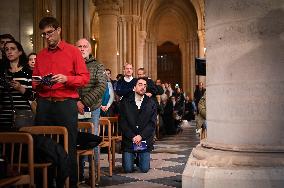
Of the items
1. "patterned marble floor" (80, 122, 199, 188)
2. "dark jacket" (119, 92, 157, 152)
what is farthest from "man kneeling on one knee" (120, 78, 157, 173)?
"patterned marble floor" (80, 122, 199, 188)

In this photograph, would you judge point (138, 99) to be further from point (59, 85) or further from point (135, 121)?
point (59, 85)

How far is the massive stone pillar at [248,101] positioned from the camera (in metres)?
4.20

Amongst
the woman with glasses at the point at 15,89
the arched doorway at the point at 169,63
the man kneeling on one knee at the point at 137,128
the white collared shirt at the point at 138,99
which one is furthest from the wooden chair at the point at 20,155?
the arched doorway at the point at 169,63

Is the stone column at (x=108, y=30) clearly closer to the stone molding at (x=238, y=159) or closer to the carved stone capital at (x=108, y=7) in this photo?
the carved stone capital at (x=108, y=7)

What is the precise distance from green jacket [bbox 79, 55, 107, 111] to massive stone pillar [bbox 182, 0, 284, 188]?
1.70m

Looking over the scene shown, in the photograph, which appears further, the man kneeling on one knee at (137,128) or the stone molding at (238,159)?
the man kneeling on one knee at (137,128)

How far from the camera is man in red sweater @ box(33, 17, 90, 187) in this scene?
4445mm

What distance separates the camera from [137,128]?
7137mm

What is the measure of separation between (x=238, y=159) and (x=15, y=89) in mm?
2301

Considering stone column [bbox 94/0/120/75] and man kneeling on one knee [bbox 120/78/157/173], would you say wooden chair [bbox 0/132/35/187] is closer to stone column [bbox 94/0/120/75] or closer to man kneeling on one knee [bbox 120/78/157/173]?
man kneeling on one knee [bbox 120/78/157/173]

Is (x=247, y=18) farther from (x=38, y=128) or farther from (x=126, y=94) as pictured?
(x=126, y=94)

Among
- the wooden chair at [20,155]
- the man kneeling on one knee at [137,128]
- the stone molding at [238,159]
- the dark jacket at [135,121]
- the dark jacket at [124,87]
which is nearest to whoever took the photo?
the wooden chair at [20,155]

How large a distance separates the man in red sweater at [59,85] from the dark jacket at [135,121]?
2529 mm

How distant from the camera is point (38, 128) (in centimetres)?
406
